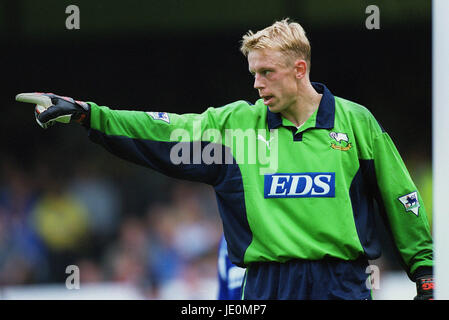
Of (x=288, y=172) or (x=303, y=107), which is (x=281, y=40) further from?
(x=288, y=172)

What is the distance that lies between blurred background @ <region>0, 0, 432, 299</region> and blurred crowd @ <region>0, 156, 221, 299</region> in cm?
1

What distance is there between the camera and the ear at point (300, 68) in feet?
11.2

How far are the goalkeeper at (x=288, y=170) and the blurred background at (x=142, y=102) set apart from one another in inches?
142

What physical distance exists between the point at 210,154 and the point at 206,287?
148 inches

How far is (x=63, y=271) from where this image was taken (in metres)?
7.77

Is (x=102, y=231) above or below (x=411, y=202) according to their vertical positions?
below

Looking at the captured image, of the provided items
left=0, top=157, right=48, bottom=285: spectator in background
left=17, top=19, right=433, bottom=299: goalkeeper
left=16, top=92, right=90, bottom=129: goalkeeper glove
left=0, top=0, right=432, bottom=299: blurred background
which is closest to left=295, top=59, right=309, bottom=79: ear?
left=17, top=19, right=433, bottom=299: goalkeeper

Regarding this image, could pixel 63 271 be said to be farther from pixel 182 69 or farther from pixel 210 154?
pixel 210 154

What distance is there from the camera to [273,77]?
3.36 meters

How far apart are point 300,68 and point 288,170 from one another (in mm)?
463

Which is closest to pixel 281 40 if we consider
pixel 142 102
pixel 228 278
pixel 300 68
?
pixel 300 68

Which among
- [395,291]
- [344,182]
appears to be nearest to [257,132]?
[344,182]

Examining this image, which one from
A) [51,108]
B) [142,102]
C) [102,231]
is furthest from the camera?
[142,102]

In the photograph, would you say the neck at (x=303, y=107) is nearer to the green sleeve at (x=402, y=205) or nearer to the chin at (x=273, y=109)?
the chin at (x=273, y=109)
